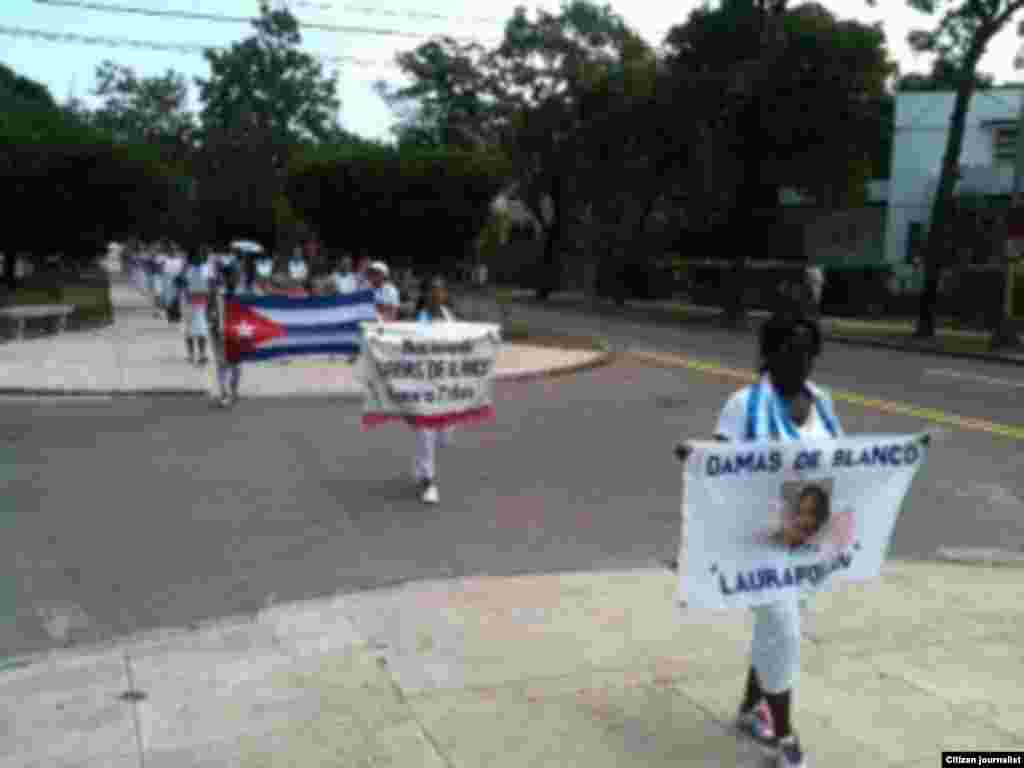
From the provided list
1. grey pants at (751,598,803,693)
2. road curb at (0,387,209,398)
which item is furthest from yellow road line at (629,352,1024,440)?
grey pants at (751,598,803,693)

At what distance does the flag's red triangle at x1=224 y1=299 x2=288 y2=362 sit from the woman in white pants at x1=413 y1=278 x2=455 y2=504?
13.5 ft

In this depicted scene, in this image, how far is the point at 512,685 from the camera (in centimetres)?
515

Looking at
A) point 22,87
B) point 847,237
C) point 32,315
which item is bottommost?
point 32,315

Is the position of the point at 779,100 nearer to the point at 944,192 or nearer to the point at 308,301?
the point at 944,192

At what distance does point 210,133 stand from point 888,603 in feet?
252

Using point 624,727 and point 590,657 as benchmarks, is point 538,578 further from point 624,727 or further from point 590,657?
point 624,727

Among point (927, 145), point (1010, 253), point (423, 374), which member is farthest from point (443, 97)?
point (423, 374)

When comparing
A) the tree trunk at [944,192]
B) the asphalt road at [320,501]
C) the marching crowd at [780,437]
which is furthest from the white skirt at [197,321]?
the tree trunk at [944,192]

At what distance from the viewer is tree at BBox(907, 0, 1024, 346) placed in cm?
2888

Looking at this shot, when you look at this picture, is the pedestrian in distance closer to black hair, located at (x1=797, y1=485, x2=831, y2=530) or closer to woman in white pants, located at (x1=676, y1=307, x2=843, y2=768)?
woman in white pants, located at (x1=676, y1=307, x2=843, y2=768)

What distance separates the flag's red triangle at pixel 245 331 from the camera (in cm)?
1357

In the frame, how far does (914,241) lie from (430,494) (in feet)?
130

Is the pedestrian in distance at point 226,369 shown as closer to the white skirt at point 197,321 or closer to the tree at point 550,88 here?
the white skirt at point 197,321

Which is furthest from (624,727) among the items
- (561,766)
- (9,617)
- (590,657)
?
(9,617)
